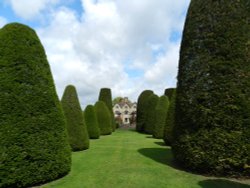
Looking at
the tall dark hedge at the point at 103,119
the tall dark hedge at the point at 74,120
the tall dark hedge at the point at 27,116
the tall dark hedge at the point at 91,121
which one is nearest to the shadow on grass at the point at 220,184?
the tall dark hedge at the point at 27,116

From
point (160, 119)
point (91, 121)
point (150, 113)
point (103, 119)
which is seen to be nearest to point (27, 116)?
point (91, 121)

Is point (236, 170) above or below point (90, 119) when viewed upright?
below

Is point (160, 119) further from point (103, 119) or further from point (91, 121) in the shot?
point (103, 119)

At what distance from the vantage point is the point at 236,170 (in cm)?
826

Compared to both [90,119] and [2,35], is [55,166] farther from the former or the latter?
[90,119]

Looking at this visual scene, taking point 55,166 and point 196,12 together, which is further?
point 196,12

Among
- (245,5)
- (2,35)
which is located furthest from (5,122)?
(245,5)

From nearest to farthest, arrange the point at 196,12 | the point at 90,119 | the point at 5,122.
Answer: the point at 5,122
the point at 196,12
the point at 90,119

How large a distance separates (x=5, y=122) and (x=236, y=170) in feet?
21.5

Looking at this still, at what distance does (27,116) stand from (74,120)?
7127mm

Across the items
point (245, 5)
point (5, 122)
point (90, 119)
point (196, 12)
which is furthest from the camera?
point (90, 119)

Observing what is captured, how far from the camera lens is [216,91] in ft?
28.2

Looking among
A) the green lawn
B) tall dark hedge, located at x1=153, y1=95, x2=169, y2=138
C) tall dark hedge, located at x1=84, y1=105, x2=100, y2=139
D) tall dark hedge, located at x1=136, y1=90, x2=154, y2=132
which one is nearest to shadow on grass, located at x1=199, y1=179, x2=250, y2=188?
the green lawn

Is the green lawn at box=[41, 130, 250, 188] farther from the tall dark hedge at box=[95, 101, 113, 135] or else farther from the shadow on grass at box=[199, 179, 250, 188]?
the tall dark hedge at box=[95, 101, 113, 135]
